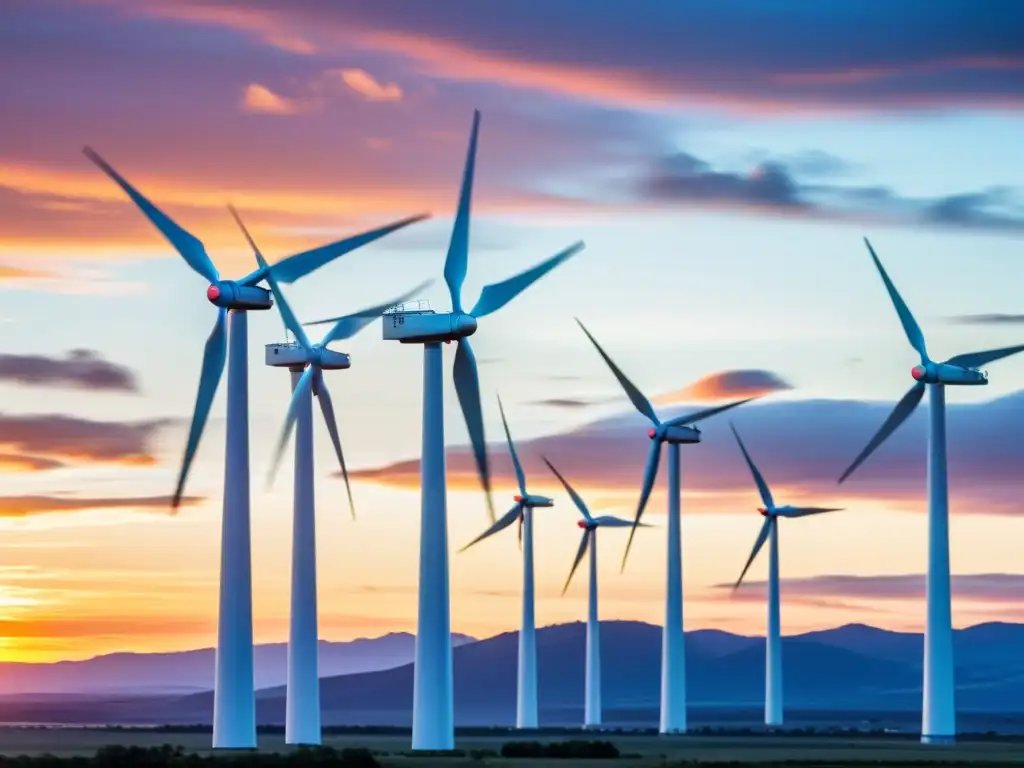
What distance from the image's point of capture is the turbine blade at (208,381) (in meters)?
91.6

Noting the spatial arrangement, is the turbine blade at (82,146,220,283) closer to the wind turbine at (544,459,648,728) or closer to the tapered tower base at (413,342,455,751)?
the tapered tower base at (413,342,455,751)

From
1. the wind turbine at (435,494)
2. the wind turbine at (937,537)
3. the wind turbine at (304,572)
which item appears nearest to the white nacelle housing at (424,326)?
the wind turbine at (435,494)

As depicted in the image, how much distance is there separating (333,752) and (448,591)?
30.8ft

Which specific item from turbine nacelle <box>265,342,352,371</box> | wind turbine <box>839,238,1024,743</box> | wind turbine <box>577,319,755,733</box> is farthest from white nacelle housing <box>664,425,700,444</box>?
turbine nacelle <box>265,342,352,371</box>

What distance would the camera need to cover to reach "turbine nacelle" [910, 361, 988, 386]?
134m

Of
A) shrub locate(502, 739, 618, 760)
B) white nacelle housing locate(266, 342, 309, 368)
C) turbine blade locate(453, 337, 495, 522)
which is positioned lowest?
shrub locate(502, 739, 618, 760)

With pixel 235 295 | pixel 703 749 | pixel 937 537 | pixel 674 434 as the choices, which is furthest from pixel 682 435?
pixel 235 295

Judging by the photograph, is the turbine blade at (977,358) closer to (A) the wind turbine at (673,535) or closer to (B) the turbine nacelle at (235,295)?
(A) the wind turbine at (673,535)

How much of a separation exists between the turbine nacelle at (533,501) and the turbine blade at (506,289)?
213ft

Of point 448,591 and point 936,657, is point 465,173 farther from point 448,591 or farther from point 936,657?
point 936,657

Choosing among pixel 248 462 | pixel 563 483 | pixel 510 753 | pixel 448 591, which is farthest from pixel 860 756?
pixel 563 483

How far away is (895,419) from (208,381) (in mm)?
49255

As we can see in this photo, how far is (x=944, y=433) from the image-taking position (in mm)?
133875

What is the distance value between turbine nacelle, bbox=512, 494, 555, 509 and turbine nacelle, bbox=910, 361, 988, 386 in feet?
127
